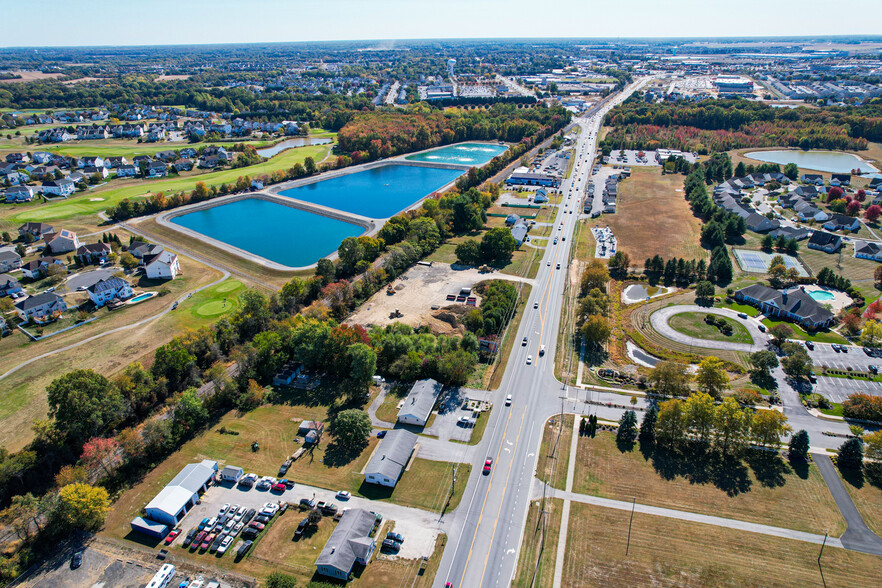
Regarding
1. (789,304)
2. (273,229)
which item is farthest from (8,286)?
(789,304)

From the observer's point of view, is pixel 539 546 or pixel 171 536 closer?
pixel 539 546

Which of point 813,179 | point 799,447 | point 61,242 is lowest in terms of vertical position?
point 799,447

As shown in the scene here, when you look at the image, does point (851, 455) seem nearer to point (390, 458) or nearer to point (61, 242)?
point (390, 458)

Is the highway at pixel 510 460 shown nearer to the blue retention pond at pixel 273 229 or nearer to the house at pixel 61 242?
the blue retention pond at pixel 273 229

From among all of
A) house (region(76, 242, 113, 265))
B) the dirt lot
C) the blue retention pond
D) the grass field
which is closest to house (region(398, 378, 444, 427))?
the dirt lot

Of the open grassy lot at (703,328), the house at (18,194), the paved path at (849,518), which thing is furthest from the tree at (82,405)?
the house at (18,194)

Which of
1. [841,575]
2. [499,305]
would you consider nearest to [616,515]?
[841,575]
